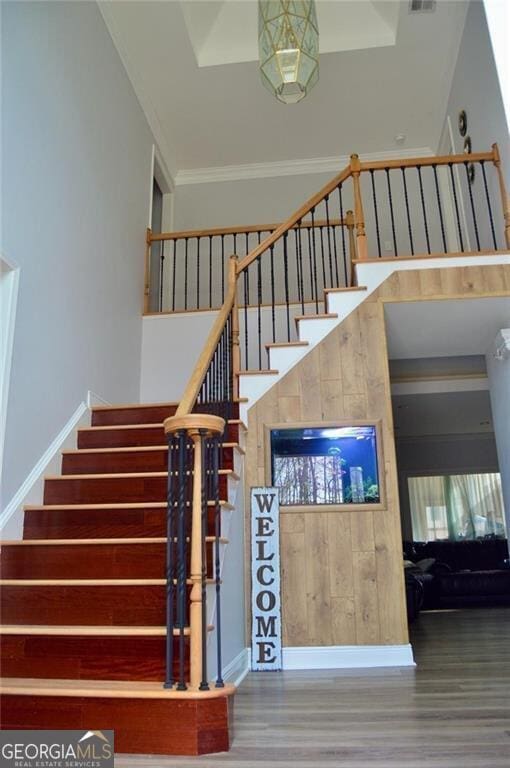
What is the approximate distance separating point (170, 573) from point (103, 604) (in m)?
0.54

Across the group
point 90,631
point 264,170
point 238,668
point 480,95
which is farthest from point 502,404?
point 264,170

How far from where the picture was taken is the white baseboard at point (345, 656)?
3619mm

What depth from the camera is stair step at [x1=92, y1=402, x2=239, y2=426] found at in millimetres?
4277

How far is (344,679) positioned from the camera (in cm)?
326

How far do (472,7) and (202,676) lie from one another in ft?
19.5

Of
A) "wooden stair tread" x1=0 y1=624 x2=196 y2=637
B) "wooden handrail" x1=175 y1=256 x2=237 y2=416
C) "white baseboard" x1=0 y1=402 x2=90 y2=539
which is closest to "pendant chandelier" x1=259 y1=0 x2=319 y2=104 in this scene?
"wooden handrail" x1=175 y1=256 x2=237 y2=416

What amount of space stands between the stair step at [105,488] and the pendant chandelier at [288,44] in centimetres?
293

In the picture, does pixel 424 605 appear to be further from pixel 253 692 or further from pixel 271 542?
pixel 253 692

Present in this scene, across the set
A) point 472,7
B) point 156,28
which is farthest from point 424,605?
point 156,28

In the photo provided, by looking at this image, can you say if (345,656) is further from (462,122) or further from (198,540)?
(462,122)

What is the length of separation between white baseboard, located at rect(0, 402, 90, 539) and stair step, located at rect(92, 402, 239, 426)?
10cm

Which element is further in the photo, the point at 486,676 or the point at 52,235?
the point at 52,235

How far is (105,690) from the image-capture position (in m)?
2.13

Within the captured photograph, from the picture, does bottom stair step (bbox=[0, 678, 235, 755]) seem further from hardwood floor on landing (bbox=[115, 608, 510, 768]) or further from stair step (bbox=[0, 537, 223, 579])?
stair step (bbox=[0, 537, 223, 579])
